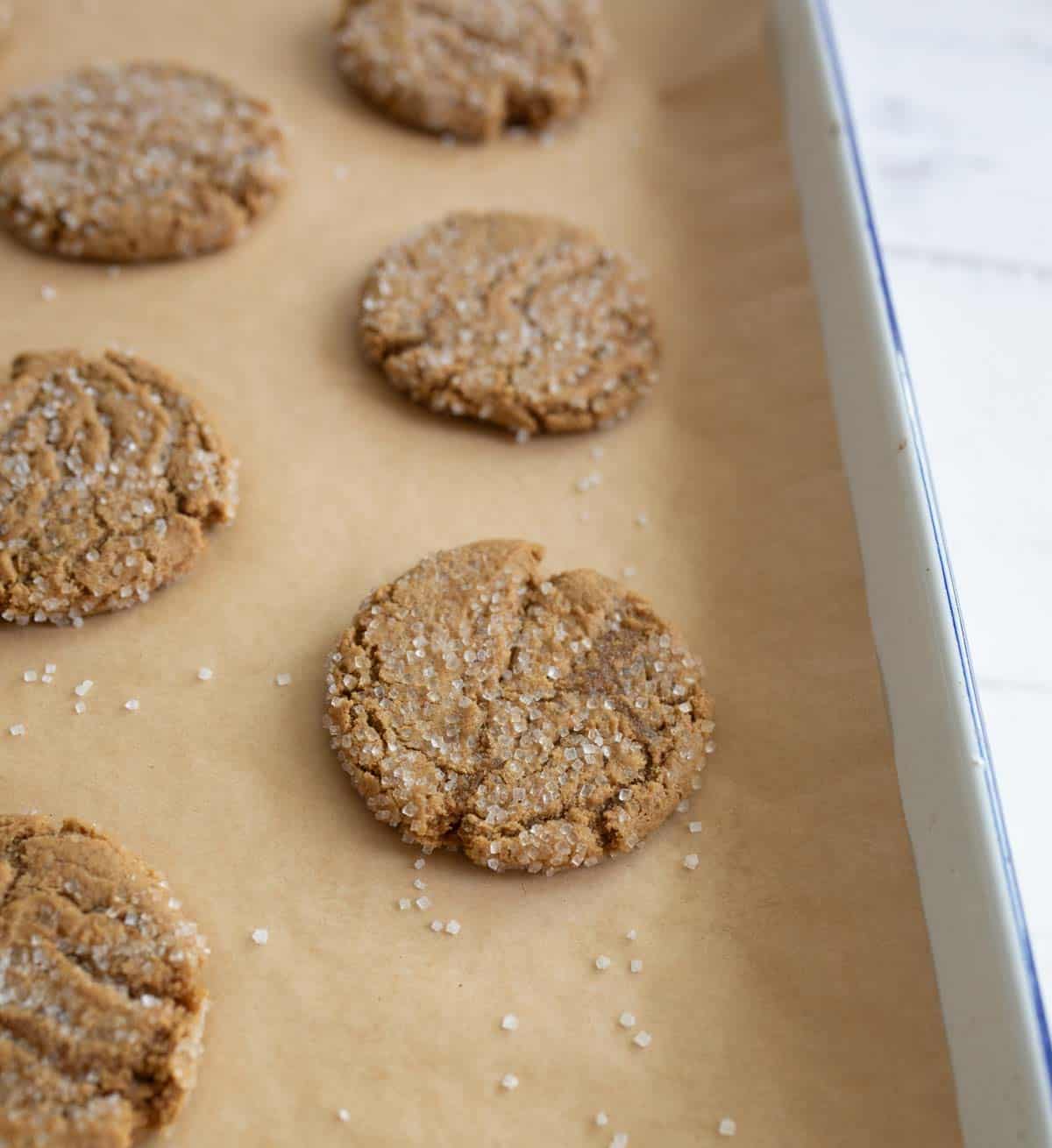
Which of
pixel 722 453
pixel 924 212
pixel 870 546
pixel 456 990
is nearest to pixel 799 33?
pixel 924 212

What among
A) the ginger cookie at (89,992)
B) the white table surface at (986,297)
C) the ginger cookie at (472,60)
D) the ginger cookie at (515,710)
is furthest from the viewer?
the ginger cookie at (472,60)

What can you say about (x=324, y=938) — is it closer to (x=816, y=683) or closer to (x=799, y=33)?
(x=816, y=683)

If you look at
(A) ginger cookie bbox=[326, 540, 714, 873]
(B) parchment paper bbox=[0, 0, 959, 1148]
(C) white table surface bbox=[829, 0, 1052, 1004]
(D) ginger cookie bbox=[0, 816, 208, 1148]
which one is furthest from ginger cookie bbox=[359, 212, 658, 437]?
(D) ginger cookie bbox=[0, 816, 208, 1148]

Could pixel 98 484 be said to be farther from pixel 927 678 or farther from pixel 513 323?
pixel 927 678

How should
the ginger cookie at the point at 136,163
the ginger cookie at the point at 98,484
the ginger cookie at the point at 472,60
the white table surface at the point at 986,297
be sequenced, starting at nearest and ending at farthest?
the ginger cookie at the point at 98,484 < the white table surface at the point at 986,297 < the ginger cookie at the point at 136,163 < the ginger cookie at the point at 472,60

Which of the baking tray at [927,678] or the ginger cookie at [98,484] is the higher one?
the baking tray at [927,678]

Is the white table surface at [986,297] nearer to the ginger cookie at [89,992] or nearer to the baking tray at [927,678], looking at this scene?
the baking tray at [927,678]

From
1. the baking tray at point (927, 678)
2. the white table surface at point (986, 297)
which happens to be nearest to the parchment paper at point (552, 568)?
the baking tray at point (927, 678)

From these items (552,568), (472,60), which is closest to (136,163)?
(472,60)
